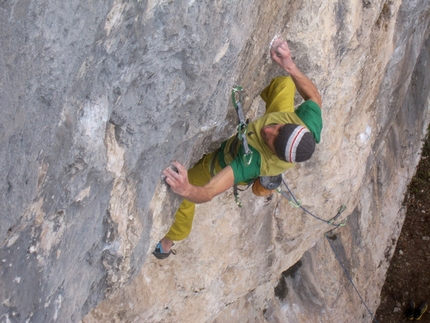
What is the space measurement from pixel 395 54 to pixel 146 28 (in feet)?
11.2

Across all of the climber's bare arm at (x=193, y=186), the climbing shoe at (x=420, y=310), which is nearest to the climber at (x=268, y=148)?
the climber's bare arm at (x=193, y=186)

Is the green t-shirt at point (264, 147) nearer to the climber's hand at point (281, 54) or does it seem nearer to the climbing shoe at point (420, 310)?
the climber's hand at point (281, 54)

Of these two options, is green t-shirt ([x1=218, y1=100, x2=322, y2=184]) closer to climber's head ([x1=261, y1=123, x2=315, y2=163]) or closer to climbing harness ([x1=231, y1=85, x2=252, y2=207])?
climbing harness ([x1=231, y1=85, x2=252, y2=207])

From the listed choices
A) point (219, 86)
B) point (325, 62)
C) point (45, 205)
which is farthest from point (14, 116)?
point (325, 62)

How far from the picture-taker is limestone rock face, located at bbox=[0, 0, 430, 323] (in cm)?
149

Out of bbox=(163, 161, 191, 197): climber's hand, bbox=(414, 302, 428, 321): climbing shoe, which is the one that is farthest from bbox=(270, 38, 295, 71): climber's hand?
bbox=(414, 302, 428, 321): climbing shoe

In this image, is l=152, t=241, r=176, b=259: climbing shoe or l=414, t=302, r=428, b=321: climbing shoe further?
l=414, t=302, r=428, b=321: climbing shoe

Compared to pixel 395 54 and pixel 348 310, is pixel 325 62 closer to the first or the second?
pixel 395 54

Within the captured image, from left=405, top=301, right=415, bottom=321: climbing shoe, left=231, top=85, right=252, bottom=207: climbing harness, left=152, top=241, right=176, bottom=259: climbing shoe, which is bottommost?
left=405, top=301, right=415, bottom=321: climbing shoe

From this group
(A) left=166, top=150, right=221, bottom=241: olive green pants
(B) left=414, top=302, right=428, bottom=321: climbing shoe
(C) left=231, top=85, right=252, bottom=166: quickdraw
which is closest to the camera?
(C) left=231, top=85, right=252, bottom=166: quickdraw

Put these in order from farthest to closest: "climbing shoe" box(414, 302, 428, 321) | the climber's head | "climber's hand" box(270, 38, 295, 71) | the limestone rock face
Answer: "climbing shoe" box(414, 302, 428, 321) < "climber's hand" box(270, 38, 295, 71) < the climber's head < the limestone rock face

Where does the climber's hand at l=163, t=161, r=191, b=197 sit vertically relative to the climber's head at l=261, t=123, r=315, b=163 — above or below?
above

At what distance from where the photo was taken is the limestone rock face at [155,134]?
4.90 feet

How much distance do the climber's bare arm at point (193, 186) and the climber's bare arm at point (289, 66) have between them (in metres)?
0.78
